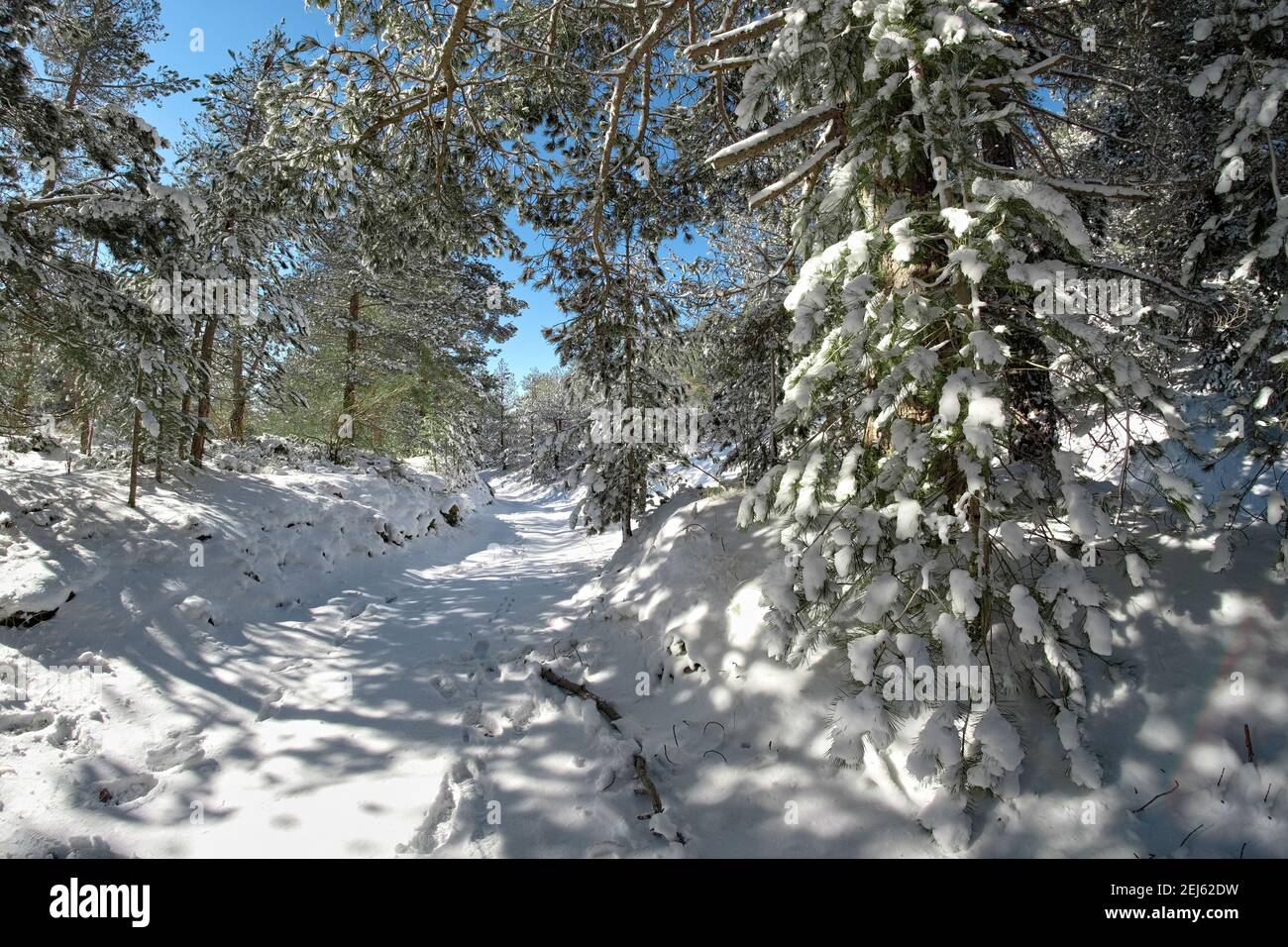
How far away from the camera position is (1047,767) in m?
2.58

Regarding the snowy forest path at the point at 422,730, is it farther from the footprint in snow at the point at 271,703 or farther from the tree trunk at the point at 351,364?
the tree trunk at the point at 351,364

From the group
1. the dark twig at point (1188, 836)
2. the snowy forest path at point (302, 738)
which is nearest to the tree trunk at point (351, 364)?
the snowy forest path at point (302, 738)

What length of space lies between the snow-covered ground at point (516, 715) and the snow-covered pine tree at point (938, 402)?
0.32 metres

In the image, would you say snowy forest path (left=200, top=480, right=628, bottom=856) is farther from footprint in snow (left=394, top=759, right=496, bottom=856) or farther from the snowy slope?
the snowy slope

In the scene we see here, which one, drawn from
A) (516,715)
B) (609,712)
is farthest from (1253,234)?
(516,715)

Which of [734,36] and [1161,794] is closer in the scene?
[1161,794]

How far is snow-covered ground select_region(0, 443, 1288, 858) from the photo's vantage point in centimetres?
Result: 251

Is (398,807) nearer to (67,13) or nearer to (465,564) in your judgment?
(465,564)

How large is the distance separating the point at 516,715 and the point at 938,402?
150 inches

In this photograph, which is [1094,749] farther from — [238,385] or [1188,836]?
[238,385]

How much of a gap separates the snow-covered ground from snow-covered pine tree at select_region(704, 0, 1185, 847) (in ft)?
1.06

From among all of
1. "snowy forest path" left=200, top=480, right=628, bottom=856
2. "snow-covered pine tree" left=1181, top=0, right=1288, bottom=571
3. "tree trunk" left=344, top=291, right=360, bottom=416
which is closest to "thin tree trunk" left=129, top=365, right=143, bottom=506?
"snowy forest path" left=200, top=480, right=628, bottom=856

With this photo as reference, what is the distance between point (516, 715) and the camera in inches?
163
